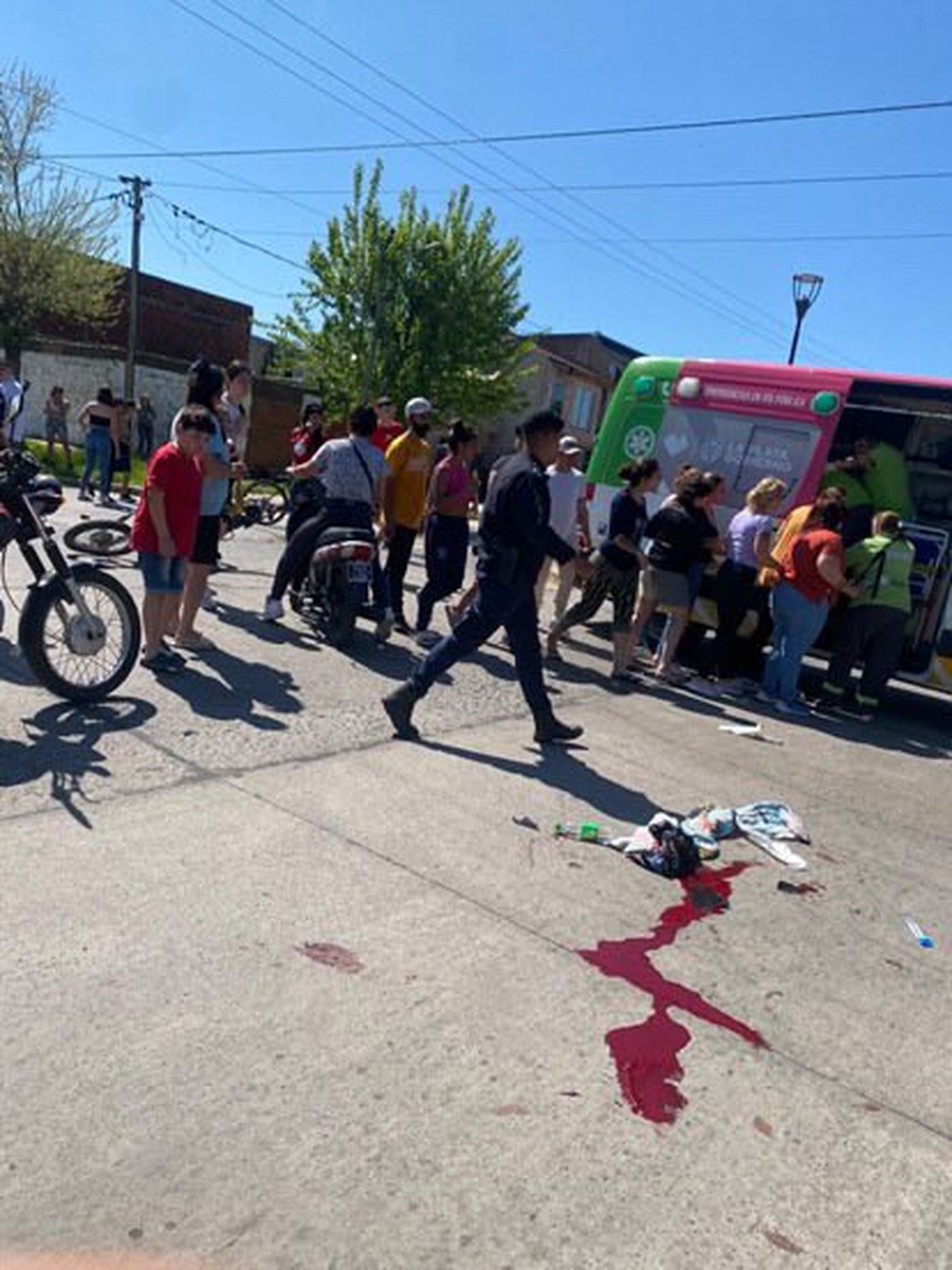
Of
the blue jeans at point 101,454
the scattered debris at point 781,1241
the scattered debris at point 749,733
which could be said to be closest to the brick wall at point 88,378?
the blue jeans at point 101,454

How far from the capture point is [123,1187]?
91.8 inches

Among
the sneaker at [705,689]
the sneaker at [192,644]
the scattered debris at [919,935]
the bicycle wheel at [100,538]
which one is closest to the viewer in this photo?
the scattered debris at [919,935]

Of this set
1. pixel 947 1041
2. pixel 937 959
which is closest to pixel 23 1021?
pixel 947 1041

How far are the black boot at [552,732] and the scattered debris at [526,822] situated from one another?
126 cm

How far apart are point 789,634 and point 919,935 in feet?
14.6

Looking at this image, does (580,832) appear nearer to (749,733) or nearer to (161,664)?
(161,664)

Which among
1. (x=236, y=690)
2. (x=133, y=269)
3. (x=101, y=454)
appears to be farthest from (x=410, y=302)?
(x=236, y=690)

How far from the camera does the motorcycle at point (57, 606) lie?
538cm

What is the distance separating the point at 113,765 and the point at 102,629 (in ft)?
3.47

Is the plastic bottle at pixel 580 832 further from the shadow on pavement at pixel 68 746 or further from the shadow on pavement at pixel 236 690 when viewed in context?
the shadow on pavement at pixel 68 746

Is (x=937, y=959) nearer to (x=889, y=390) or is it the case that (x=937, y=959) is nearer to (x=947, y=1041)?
(x=947, y=1041)

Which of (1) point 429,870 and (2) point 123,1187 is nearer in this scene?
(2) point 123,1187

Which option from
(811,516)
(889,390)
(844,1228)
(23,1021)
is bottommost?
(23,1021)

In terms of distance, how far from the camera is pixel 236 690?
6.37m
